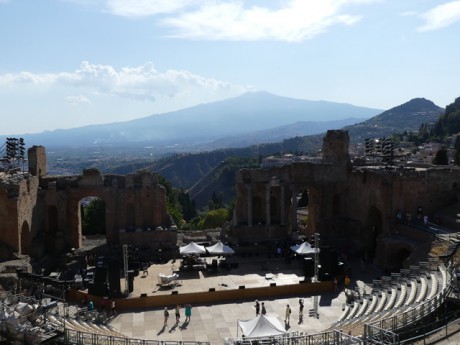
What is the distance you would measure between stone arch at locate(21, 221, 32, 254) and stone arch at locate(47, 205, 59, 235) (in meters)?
5.42

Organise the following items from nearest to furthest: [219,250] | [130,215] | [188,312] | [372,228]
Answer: [188,312] → [219,250] → [130,215] → [372,228]

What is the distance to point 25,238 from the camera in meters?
39.3

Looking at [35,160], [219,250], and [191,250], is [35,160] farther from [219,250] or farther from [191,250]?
[219,250]

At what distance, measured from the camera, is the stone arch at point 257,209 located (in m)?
49.8

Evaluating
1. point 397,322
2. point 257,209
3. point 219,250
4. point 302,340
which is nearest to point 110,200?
point 219,250

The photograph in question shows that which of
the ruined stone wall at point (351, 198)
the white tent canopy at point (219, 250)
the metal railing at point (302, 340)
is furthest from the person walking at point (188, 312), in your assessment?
the ruined stone wall at point (351, 198)

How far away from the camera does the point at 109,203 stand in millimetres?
45125

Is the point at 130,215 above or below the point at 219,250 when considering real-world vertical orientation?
above

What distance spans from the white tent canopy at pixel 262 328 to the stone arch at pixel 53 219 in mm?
26358

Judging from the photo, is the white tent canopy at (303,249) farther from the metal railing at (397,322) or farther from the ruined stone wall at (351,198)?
the metal railing at (397,322)

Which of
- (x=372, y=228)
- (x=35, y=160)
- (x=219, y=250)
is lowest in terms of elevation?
(x=219, y=250)

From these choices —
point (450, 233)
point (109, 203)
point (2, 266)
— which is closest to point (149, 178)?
point (109, 203)

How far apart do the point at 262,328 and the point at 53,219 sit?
2796cm

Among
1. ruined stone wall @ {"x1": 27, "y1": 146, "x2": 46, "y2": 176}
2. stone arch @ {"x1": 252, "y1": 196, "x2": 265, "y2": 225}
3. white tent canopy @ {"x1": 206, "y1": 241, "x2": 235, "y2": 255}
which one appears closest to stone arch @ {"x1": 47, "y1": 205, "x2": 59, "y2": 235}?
ruined stone wall @ {"x1": 27, "y1": 146, "x2": 46, "y2": 176}
